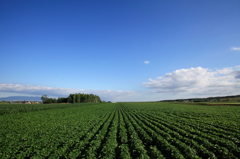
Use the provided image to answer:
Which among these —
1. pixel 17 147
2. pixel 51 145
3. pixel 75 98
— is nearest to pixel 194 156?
pixel 51 145

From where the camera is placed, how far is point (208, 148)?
9.32m

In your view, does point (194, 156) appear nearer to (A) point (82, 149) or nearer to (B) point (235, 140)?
(B) point (235, 140)

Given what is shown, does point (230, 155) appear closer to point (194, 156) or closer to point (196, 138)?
point (194, 156)

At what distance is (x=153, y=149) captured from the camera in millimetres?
9320

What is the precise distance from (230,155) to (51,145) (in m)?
13.0

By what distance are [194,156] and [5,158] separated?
486 inches

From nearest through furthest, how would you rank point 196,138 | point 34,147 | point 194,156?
1. point 194,156
2. point 34,147
3. point 196,138

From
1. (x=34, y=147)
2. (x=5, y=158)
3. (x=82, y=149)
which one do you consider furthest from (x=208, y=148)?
(x=5, y=158)

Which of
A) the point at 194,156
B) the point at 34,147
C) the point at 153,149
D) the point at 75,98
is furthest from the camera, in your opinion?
the point at 75,98

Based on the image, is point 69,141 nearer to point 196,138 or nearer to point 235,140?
point 196,138

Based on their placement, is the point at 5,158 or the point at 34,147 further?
the point at 34,147

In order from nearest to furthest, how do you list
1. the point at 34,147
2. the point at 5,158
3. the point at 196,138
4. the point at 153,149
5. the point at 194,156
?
the point at 194,156, the point at 5,158, the point at 153,149, the point at 34,147, the point at 196,138

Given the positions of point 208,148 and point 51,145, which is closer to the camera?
point 208,148

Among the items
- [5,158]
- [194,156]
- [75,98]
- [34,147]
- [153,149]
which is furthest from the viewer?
[75,98]
